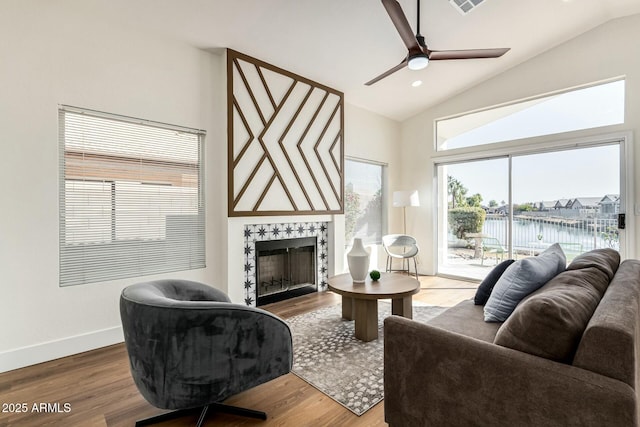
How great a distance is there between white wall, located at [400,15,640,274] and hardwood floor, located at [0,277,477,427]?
13.6 ft

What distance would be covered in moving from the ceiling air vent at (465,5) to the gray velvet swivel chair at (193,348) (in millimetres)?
3538

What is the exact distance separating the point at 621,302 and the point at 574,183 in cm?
359

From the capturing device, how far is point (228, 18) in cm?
302

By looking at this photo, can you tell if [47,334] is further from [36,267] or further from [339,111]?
[339,111]

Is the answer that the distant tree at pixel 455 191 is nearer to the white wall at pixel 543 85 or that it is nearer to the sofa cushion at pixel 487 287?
the white wall at pixel 543 85

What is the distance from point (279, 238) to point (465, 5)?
3346 millimetres

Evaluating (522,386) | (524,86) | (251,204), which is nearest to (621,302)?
(522,386)

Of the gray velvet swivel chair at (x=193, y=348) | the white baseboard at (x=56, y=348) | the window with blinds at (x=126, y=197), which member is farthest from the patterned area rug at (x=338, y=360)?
the white baseboard at (x=56, y=348)

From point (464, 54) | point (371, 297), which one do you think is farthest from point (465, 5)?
point (371, 297)

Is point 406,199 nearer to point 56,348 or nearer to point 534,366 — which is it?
point 534,366

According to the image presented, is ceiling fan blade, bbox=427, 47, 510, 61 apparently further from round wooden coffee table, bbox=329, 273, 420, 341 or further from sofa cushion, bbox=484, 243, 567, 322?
round wooden coffee table, bbox=329, 273, 420, 341

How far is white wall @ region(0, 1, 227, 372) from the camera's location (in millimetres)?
2371

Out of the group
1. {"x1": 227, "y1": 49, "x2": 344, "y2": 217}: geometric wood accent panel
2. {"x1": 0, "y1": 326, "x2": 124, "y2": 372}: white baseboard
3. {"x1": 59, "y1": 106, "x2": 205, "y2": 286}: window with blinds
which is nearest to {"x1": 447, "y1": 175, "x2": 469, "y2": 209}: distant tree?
{"x1": 227, "y1": 49, "x2": 344, "y2": 217}: geometric wood accent panel

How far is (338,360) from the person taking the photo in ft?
8.00
